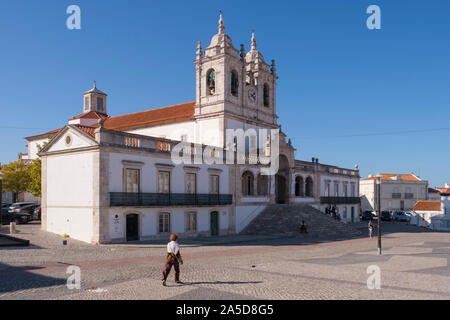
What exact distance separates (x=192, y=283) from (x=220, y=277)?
1384mm

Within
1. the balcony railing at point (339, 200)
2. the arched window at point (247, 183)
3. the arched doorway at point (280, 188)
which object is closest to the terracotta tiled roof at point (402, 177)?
the balcony railing at point (339, 200)

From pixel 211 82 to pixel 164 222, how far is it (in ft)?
49.6

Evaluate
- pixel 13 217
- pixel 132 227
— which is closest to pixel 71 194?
pixel 132 227

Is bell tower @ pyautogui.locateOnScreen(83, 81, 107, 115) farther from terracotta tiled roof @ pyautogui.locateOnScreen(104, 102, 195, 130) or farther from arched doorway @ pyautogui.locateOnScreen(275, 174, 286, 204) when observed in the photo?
arched doorway @ pyautogui.locateOnScreen(275, 174, 286, 204)

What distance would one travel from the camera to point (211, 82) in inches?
1463

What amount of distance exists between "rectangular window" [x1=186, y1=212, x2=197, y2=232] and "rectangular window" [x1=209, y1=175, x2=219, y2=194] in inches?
101

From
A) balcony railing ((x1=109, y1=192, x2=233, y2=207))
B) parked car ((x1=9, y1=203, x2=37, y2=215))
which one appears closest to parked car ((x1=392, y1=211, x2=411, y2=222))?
balcony railing ((x1=109, y1=192, x2=233, y2=207))

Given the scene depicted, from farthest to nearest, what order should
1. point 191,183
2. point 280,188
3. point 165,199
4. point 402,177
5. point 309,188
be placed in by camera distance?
point 402,177
point 309,188
point 280,188
point 191,183
point 165,199

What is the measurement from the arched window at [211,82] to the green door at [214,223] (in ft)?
37.5

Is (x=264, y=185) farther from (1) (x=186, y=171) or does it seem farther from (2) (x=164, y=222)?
(2) (x=164, y=222)

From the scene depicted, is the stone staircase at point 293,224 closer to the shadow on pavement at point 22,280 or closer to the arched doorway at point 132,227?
the arched doorway at point 132,227

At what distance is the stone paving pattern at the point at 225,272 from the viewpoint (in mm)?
11016

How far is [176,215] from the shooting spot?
28.0m

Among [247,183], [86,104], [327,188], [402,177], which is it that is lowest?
[327,188]
